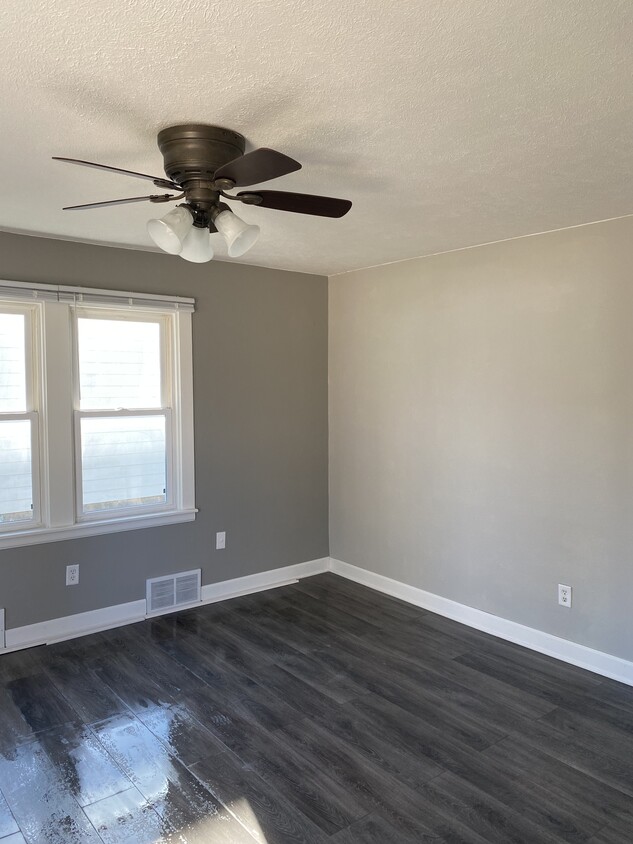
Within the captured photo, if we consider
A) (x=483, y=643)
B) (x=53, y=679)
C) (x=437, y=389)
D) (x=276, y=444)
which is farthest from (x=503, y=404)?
(x=53, y=679)

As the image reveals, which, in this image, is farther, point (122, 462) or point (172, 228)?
point (122, 462)

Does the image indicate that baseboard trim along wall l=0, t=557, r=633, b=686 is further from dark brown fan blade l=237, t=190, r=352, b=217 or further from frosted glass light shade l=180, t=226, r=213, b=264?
dark brown fan blade l=237, t=190, r=352, b=217

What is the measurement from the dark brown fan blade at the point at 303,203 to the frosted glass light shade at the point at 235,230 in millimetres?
91

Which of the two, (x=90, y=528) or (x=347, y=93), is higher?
(x=347, y=93)

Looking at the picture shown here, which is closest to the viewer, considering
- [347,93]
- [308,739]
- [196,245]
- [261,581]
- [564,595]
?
[347,93]

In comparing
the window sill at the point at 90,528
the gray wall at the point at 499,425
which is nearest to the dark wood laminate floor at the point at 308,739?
the gray wall at the point at 499,425

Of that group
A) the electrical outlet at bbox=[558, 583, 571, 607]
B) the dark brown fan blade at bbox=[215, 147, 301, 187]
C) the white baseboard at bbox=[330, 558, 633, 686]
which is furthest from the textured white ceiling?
the white baseboard at bbox=[330, 558, 633, 686]

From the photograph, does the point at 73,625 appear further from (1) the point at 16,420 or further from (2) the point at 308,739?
(2) the point at 308,739

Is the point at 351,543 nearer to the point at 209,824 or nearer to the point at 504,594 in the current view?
the point at 504,594

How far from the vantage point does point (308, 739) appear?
2.71m

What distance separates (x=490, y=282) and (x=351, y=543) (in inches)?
88.2

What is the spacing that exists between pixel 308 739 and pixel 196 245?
2109mm

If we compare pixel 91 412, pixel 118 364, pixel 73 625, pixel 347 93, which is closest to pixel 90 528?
pixel 73 625

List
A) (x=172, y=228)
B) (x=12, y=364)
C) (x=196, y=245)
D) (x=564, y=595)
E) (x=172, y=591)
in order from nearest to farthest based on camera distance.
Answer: (x=172, y=228) → (x=196, y=245) → (x=564, y=595) → (x=12, y=364) → (x=172, y=591)
